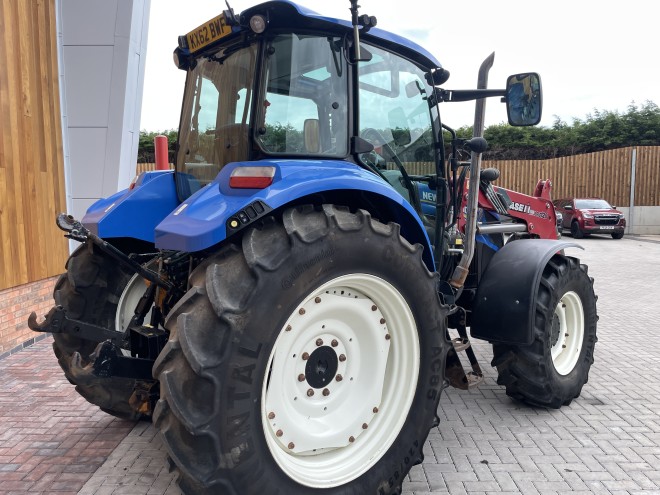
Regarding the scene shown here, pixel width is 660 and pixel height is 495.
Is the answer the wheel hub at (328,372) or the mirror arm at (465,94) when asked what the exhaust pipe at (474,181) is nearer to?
the mirror arm at (465,94)

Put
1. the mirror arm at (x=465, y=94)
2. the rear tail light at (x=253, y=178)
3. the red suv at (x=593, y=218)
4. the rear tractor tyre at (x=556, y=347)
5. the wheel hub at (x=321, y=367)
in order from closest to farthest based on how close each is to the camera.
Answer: the rear tail light at (x=253, y=178)
the wheel hub at (x=321, y=367)
the mirror arm at (x=465, y=94)
the rear tractor tyre at (x=556, y=347)
the red suv at (x=593, y=218)

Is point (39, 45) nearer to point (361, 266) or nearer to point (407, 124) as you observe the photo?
point (407, 124)

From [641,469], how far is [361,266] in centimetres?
205

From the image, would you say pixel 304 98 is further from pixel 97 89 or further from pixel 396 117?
pixel 97 89

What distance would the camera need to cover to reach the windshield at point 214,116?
2.74 meters

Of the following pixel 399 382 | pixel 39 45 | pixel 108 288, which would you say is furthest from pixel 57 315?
pixel 39 45

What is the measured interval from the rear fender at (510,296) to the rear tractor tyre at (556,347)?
5.4 inches

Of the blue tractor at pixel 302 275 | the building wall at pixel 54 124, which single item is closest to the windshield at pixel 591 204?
the building wall at pixel 54 124

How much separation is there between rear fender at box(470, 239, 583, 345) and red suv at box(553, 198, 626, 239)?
1629cm

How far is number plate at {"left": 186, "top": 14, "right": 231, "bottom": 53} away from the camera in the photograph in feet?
8.92

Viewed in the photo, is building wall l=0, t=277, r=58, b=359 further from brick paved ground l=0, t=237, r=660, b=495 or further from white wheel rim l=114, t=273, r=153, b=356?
white wheel rim l=114, t=273, r=153, b=356

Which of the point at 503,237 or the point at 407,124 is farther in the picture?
the point at 503,237

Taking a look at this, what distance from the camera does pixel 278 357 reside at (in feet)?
7.50

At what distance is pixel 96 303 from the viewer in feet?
10.8
